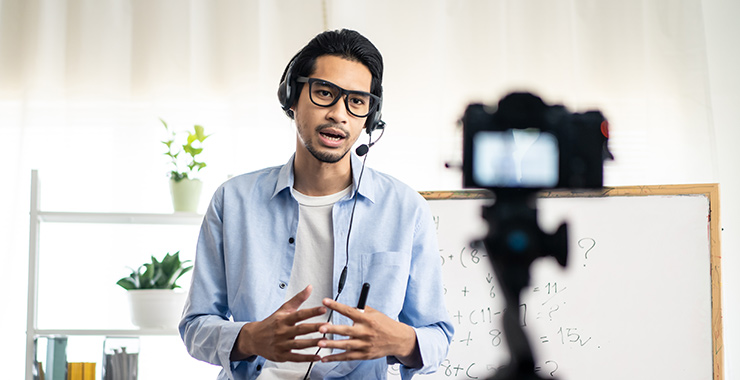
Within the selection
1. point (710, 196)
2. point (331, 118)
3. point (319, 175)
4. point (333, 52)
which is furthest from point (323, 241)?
point (710, 196)

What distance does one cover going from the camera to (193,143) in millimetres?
2395

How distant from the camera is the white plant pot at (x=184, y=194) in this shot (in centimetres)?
218

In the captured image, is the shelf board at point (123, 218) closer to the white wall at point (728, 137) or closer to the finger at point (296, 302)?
the finger at point (296, 302)

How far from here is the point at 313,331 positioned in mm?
1094

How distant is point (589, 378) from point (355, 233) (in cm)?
104

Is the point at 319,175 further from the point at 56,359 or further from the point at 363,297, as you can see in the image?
the point at 56,359

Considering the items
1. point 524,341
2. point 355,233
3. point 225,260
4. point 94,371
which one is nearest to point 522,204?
point 524,341

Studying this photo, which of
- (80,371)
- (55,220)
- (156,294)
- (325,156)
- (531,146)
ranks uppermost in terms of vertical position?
(531,146)

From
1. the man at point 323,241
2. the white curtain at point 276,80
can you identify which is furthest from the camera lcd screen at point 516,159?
the man at point 323,241

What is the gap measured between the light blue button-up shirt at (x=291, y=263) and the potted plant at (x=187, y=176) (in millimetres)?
806

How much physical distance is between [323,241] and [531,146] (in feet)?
3.70

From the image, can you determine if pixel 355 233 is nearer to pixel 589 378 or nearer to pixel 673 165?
pixel 589 378

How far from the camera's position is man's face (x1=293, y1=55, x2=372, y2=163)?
1.32 m

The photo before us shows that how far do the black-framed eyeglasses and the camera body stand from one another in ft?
3.11
